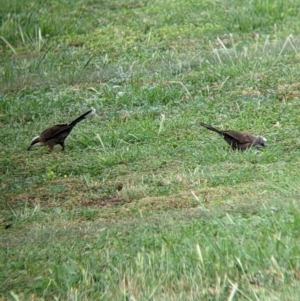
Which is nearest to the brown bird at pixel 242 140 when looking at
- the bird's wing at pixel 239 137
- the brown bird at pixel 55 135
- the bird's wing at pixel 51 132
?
the bird's wing at pixel 239 137

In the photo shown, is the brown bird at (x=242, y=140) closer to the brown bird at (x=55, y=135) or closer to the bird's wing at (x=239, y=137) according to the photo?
the bird's wing at (x=239, y=137)

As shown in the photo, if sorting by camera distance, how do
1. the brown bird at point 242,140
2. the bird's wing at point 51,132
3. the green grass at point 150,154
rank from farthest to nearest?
the bird's wing at point 51,132 → the brown bird at point 242,140 → the green grass at point 150,154

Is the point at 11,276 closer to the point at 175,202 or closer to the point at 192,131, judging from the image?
the point at 175,202

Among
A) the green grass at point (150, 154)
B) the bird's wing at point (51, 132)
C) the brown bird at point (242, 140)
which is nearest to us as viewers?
the green grass at point (150, 154)

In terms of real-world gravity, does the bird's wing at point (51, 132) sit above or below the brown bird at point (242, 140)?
below

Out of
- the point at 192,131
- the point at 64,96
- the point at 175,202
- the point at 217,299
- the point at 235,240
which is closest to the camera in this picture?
the point at 217,299

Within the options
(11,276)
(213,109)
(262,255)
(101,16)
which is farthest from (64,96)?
(262,255)

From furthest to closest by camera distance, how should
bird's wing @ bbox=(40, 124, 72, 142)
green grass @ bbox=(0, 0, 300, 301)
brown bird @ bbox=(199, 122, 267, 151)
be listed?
bird's wing @ bbox=(40, 124, 72, 142)
brown bird @ bbox=(199, 122, 267, 151)
green grass @ bbox=(0, 0, 300, 301)

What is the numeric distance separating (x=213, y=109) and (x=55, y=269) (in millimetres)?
4260

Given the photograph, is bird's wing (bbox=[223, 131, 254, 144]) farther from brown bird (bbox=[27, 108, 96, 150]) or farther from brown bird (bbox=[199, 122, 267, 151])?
brown bird (bbox=[27, 108, 96, 150])

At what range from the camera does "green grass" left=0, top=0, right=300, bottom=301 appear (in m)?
5.16

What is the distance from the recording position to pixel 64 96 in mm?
10250

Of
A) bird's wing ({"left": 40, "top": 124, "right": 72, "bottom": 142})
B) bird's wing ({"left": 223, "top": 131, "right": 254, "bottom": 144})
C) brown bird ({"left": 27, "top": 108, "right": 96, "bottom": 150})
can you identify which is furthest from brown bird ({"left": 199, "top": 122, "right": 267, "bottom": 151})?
bird's wing ({"left": 40, "top": 124, "right": 72, "bottom": 142})

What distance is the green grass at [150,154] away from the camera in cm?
516
